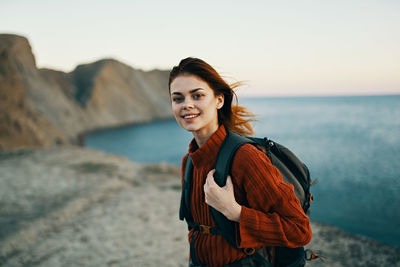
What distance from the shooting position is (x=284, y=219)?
1.43 metres

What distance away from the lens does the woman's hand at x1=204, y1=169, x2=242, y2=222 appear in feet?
4.73

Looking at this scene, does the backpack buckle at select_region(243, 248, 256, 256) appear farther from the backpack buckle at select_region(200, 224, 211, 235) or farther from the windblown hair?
the windblown hair

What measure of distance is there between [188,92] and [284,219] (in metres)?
0.98

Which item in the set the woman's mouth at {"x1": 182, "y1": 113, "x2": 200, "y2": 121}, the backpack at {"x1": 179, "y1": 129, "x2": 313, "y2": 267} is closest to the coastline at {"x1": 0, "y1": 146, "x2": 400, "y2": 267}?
the backpack at {"x1": 179, "y1": 129, "x2": 313, "y2": 267}

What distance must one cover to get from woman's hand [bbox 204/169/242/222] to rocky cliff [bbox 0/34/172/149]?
16.5m

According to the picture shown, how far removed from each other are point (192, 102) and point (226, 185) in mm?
597

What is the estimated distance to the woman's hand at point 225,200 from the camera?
56.7 inches

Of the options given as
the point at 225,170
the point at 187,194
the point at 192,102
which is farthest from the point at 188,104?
the point at 187,194

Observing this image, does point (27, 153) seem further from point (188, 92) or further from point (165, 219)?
point (188, 92)

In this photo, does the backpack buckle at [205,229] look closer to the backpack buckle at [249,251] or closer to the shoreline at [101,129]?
the backpack buckle at [249,251]

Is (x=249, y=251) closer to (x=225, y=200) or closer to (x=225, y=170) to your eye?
(x=225, y=200)

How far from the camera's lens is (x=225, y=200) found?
4.72ft

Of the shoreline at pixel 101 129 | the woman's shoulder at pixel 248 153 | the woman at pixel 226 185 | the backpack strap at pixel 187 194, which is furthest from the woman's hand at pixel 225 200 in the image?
the shoreline at pixel 101 129

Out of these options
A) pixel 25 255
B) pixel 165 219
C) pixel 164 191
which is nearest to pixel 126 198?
pixel 164 191
